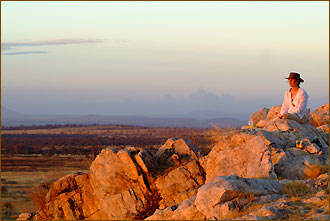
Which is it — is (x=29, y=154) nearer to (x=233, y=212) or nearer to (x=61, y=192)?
(x=61, y=192)

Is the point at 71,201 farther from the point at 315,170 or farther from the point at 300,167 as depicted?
the point at 315,170

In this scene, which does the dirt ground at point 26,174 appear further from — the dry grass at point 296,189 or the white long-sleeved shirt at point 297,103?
the dry grass at point 296,189

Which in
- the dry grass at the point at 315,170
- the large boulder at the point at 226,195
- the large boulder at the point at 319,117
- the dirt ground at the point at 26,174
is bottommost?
the dirt ground at the point at 26,174

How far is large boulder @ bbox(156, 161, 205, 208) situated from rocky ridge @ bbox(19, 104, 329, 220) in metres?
0.03

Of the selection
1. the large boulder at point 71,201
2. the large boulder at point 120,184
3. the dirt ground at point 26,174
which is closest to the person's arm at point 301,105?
the large boulder at point 120,184

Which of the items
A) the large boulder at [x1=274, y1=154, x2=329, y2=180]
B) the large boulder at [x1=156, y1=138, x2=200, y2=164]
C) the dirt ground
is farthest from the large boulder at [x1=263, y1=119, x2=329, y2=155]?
the dirt ground

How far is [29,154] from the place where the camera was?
234ft

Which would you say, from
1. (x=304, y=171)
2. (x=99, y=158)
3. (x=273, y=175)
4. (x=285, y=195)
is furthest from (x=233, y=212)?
(x=99, y=158)

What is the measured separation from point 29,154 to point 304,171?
→ 61.8m

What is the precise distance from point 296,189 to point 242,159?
2198mm

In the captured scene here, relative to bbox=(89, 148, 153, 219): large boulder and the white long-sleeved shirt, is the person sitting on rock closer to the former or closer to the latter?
the white long-sleeved shirt

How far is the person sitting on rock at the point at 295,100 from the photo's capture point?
15984mm

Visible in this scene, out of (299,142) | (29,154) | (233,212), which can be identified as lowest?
(29,154)

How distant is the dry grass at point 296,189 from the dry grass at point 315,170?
1.53 meters
